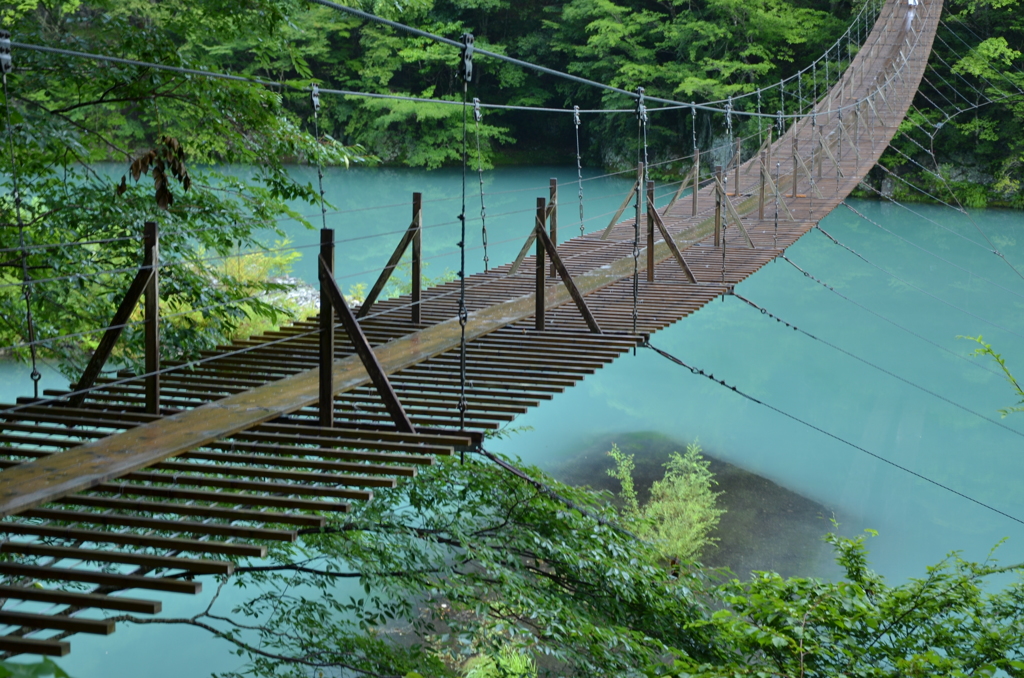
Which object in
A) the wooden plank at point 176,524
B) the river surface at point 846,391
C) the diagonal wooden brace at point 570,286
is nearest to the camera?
the wooden plank at point 176,524

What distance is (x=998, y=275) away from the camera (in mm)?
11516

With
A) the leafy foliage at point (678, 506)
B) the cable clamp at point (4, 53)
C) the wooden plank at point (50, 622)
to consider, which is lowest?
the leafy foliage at point (678, 506)

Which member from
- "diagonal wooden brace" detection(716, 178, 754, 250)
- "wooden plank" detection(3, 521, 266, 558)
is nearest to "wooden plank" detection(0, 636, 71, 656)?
"wooden plank" detection(3, 521, 266, 558)

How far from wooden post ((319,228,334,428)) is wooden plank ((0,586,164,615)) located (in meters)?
0.93

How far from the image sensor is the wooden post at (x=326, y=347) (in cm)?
257

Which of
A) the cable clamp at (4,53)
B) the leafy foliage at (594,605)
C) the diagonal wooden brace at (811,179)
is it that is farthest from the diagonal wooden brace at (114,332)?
the diagonal wooden brace at (811,179)

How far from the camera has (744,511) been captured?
22.8 feet

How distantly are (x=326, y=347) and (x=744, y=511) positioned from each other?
16.6 ft

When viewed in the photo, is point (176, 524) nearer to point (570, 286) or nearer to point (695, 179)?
point (570, 286)

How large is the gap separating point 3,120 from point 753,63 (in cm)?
1300

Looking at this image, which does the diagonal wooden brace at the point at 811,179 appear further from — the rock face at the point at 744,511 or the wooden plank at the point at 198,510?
the wooden plank at the point at 198,510

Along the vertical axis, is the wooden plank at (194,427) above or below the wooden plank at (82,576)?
above

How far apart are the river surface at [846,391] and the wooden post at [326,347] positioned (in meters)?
2.30

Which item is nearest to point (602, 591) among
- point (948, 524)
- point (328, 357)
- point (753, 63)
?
point (328, 357)
